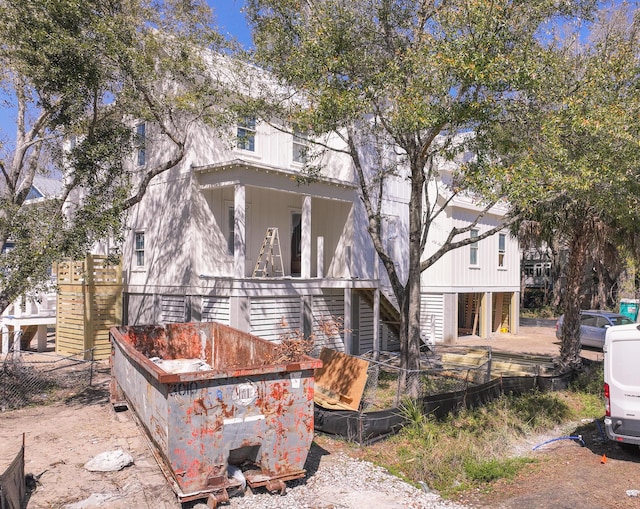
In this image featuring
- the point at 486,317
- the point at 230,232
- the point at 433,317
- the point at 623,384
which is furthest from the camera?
the point at 486,317

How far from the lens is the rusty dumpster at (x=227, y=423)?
588 centimetres

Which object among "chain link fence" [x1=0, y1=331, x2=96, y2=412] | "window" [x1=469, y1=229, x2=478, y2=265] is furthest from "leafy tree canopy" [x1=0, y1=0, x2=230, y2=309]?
"window" [x1=469, y1=229, x2=478, y2=265]

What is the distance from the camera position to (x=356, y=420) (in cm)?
849

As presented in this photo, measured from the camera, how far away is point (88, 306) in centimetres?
1636

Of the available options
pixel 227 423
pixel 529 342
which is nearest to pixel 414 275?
pixel 227 423

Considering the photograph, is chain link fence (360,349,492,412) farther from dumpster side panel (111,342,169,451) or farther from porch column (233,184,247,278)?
dumpster side panel (111,342,169,451)

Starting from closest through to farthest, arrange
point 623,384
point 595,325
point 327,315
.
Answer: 1. point 623,384
2. point 327,315
3. point 595,325

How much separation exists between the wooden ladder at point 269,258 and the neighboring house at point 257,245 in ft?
0.32

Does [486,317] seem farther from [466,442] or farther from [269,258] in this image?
[466,442]

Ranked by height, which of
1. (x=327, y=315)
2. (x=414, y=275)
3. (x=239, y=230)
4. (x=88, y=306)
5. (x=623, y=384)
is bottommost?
(x=623, y=384)

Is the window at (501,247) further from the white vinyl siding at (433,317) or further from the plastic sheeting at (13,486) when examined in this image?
the plastic sheeting at (13,486)

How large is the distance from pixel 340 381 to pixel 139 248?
9.89 metres

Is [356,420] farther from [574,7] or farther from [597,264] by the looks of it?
[597,264]

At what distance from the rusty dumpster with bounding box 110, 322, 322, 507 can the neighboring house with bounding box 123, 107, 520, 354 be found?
6634 mm
